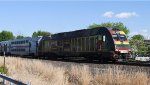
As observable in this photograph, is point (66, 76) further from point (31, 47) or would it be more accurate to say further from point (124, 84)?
point (31, 47)

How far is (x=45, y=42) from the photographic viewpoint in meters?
49.9

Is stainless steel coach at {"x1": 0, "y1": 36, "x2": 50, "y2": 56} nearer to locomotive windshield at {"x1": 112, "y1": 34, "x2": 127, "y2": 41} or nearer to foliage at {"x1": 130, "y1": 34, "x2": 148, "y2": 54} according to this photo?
foliage at {"x1": 130, "y1": 34, "x2": 148, "y2": 54}

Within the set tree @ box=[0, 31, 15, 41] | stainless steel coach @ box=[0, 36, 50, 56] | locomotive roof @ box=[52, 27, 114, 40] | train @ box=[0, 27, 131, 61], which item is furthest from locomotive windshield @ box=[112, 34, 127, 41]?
tree @ box=[0, 31, 15, 41]

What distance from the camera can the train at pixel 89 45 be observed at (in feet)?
108

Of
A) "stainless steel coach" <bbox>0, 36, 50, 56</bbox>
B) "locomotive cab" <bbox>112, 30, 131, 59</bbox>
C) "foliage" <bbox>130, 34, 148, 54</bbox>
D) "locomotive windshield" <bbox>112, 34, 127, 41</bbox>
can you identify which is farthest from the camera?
"foliage" <bbox>130, 34, 148, 54</bbox>

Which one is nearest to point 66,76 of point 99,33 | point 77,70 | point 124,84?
point 77,70

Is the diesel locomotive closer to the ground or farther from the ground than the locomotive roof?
closer to the ground

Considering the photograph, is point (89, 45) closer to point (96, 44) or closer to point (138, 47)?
point (96, 44)

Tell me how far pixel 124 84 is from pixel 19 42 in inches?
1976

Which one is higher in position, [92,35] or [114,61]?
[92,35]

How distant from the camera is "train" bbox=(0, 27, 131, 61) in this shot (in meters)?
33.0

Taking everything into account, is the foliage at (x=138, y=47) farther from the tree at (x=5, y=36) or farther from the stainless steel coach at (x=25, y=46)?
the tree at (x=5, y=36)

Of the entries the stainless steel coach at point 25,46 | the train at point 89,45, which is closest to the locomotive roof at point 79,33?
the train at point 89,45

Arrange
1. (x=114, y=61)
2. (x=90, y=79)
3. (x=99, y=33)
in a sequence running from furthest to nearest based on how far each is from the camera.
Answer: (x=99, y=33), (x=114, y=61), (x=90, y=79)
